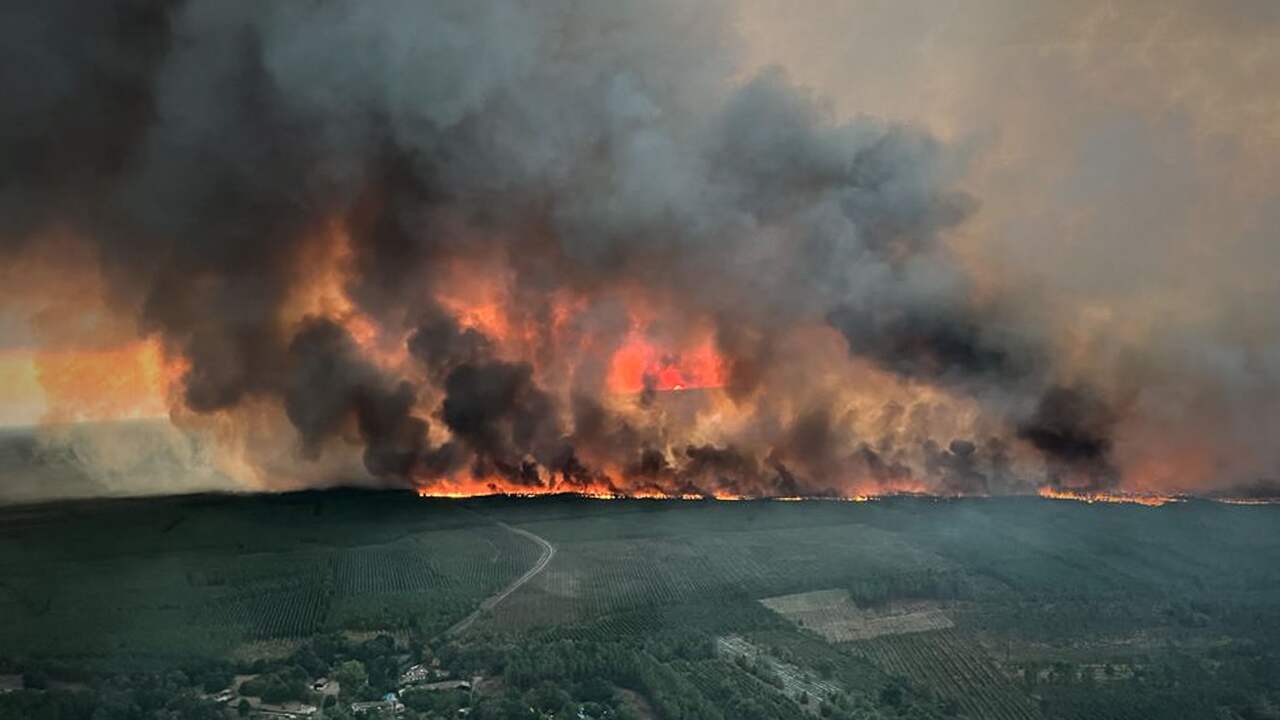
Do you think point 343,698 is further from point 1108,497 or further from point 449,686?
point 1108,497

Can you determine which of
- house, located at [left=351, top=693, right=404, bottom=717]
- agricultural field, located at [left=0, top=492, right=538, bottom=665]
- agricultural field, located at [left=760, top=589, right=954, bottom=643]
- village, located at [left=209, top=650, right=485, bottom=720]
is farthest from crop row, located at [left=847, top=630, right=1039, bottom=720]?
agricultural field, located at [left=0, top=492, right=538, bottom=665]

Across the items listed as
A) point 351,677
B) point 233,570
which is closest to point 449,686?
point 351,677

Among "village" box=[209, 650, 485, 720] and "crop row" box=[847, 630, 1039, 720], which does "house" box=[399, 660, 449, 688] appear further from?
"crop row" box=[847, 630, 1039, 720]

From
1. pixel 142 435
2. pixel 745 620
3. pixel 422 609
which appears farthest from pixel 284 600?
pixel 142 435

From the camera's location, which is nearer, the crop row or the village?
the crop row

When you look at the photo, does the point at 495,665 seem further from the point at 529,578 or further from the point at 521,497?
the point at 521,497

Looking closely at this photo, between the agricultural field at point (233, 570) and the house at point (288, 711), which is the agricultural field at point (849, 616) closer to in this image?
the agricultural field at point (233, 570)
